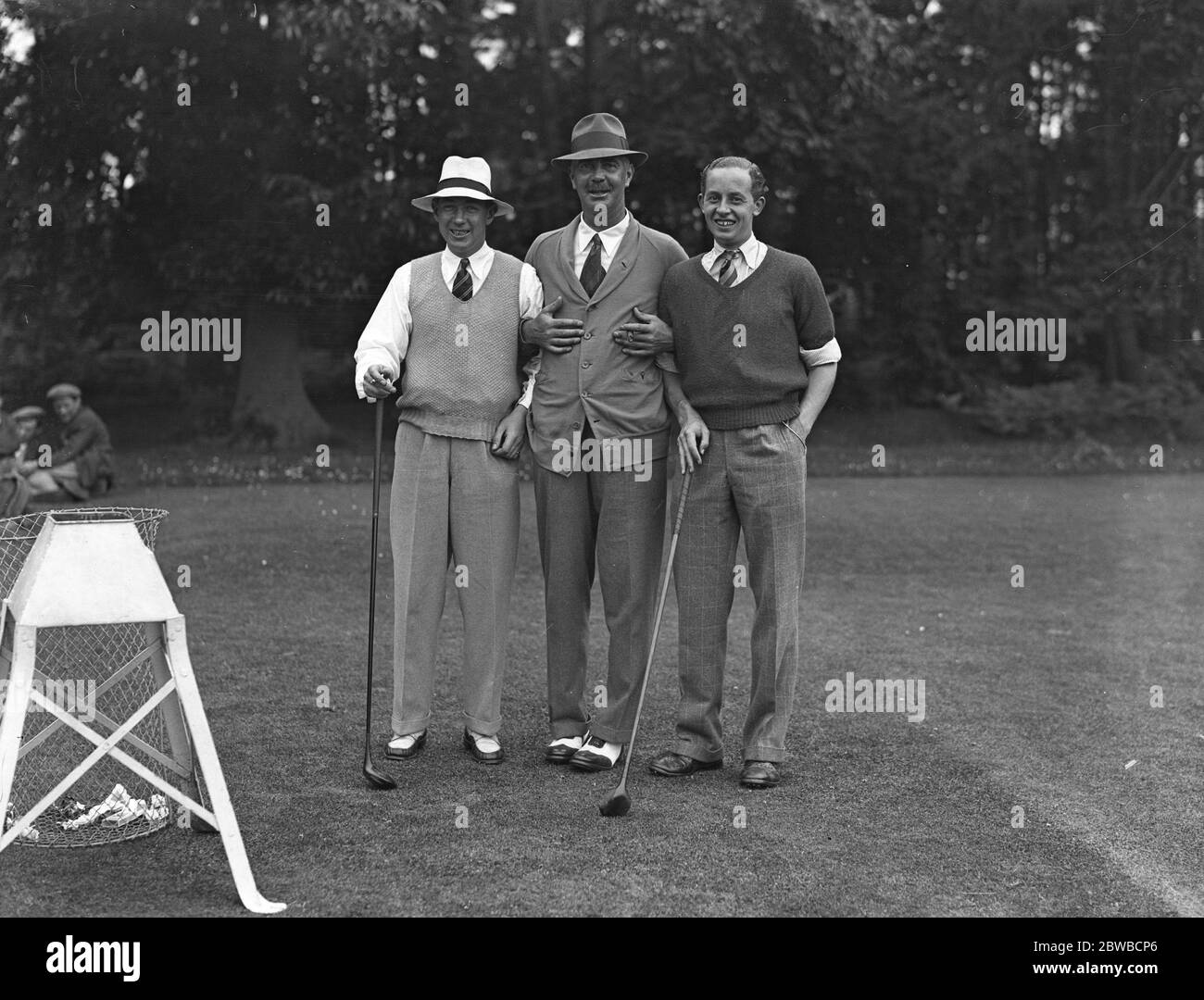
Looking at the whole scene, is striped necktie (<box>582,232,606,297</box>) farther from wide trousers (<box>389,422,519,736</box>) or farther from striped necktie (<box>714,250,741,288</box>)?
wide trousers (<box>389,422,519,736</box>)

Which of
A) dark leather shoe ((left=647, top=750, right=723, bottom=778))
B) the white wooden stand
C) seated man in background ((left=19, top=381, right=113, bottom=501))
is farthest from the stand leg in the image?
seated man in background ((left=19, top=381, right=113, bottom=501))

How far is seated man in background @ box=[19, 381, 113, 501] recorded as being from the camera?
11.9 metres

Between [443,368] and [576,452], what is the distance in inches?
20.4

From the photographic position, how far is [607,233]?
4770 millimetres

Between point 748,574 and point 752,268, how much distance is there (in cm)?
98

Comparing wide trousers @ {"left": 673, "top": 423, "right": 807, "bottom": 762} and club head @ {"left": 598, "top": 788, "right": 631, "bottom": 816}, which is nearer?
club head @ {"left": 598, "top": 788, "right": 631, "bottom": 816}

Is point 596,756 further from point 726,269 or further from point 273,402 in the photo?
point 273,402

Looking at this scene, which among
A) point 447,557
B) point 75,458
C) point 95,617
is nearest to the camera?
point 95,617

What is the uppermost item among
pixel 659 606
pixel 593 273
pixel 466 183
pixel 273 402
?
pixel 466 183

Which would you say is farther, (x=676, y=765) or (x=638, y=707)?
(x=676, y=765)

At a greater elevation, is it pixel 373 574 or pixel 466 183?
pixel 466 183

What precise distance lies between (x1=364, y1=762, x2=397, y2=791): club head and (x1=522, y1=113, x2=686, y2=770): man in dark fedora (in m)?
0.61

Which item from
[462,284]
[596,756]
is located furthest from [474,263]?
[596,756]
